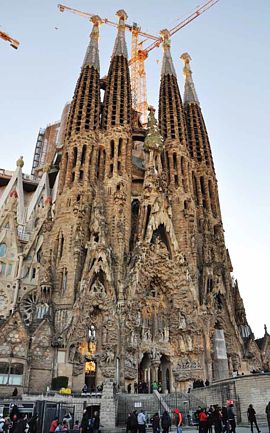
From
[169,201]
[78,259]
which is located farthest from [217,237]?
[78,259]

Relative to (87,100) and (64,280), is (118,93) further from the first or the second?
(64,280)

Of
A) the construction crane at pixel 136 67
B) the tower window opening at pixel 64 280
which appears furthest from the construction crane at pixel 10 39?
the tower window opening at pixel 64 280

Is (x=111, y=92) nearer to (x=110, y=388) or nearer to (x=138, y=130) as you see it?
(x=138, y=130)

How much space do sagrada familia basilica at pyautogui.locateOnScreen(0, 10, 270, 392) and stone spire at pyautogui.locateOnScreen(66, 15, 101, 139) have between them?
133mm

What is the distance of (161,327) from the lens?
2869cm

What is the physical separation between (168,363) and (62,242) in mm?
11501

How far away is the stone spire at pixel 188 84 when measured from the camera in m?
45.8

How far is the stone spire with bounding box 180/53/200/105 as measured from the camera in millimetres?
45750

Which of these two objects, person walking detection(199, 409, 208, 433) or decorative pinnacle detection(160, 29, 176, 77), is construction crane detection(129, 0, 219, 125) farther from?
person walking detection(199, 409, 208, 433)

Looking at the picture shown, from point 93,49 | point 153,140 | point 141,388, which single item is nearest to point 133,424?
point 141,388

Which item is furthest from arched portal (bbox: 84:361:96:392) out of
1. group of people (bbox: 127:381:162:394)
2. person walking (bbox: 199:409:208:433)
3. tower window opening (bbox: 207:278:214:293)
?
person walking (bbox: 199:409:208:433)

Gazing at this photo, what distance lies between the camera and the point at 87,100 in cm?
3725

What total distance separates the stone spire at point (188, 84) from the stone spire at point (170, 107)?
2.35m

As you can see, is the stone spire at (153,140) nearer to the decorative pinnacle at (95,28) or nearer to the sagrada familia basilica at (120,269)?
the sagrada familia basilica at (120,269)
